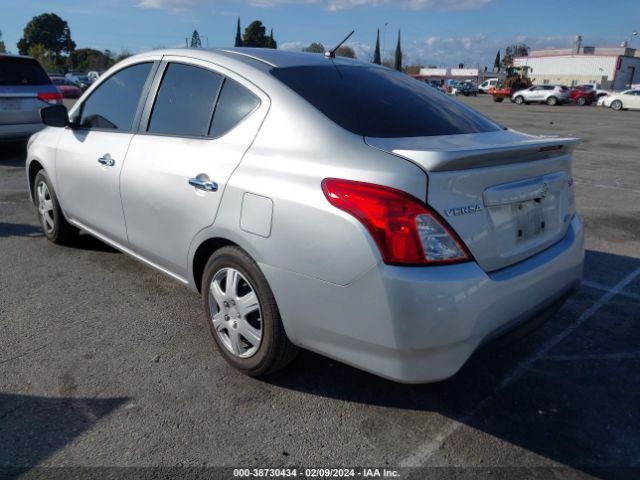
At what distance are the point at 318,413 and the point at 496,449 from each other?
855 millimetres

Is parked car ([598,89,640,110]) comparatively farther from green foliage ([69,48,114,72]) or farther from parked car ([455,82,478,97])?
green foliage ([69,48,114,72])

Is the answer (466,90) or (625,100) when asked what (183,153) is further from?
(466,90)

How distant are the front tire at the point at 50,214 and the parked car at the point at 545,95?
44.1 meters

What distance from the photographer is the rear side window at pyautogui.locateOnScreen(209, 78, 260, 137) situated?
117 inches

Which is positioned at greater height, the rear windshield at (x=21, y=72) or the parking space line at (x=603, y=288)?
the rear windshield at (x=21, y=72)

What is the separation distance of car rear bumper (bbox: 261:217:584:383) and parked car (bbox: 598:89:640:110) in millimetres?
40552

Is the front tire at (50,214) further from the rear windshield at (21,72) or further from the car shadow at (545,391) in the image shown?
the rear windshield at (21,72)

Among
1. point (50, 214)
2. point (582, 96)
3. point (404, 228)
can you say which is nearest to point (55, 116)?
point (50, 214)

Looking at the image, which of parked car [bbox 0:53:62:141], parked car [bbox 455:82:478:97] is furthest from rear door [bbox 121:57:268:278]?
parked car [bbox 455:82:478:97]

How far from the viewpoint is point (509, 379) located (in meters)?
3.07

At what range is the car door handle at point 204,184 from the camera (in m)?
2.91

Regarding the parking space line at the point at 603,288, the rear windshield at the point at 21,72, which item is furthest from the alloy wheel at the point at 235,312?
the rear windshield at the point at 21,72

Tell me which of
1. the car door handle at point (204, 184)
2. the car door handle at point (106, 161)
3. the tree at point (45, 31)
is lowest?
the car door handle at point (204, 184)

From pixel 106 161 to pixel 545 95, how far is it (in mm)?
45196
